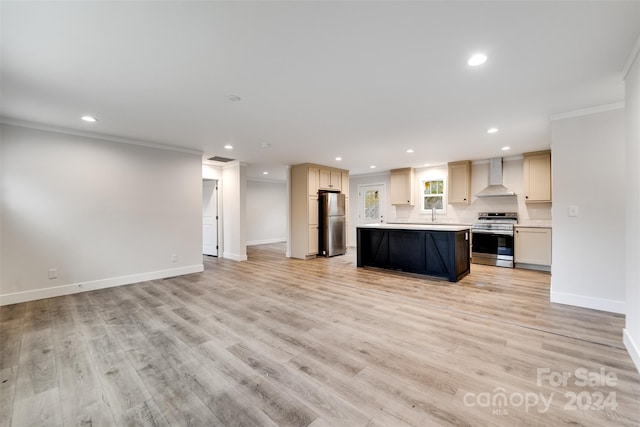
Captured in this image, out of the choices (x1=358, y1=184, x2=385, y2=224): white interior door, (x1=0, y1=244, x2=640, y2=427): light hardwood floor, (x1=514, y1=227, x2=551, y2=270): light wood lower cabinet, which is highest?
(x1=358, y1=184, x2=385, y2=224): white interior door

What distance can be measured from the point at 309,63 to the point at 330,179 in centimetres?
518

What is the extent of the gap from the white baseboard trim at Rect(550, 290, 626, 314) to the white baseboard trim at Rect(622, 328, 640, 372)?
975 mm

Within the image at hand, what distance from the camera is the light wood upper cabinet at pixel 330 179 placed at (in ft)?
23.3

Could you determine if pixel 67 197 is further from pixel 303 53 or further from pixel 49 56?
pixel 303 53

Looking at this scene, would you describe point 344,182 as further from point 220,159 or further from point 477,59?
point 477,59

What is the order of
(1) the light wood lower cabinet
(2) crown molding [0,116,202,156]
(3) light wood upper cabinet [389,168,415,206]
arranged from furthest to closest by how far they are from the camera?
(3) light wood upper cabinet [389,168,415,206] → (1) the light wood lower cabinet → (2) crown molding [0,116,202,156]

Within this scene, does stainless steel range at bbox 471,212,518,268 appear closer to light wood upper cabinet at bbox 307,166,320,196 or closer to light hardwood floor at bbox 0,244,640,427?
light hardwood floor at bbox 0,244,640,427

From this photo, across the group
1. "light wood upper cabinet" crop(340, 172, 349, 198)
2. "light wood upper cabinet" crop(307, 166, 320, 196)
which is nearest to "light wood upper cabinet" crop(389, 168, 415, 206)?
"light wood upper cabinet" crop(340, 172, 349, 198)

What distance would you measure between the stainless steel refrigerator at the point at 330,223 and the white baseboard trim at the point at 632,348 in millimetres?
5244

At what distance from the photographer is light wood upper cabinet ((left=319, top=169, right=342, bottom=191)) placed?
7.11 metres

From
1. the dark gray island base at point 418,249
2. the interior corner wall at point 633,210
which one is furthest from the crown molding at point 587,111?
the dark gray island base at point 418,249

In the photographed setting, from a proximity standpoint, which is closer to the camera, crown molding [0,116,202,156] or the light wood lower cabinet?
crown molding [0,116,202,156]

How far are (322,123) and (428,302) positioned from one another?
2.84m

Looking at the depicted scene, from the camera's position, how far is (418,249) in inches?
189
